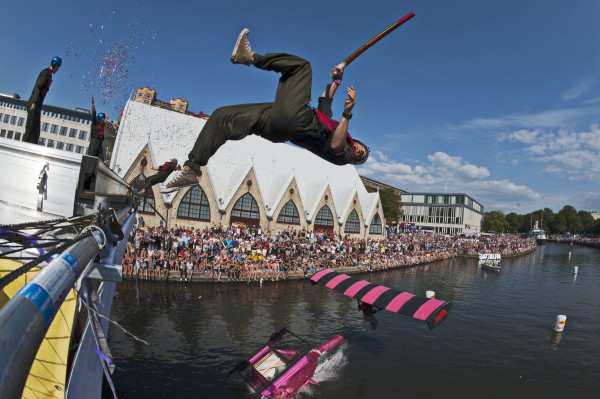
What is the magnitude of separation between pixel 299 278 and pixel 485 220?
135 meters

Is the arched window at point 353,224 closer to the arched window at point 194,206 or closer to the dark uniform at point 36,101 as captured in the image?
the arched window at point 194,206

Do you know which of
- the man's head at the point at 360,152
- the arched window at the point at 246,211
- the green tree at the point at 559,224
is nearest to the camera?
the man's head at the point at 360,152

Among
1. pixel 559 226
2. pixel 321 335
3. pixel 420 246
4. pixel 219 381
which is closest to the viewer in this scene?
pixel 219 381

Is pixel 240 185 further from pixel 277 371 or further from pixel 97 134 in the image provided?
pixel 97 134

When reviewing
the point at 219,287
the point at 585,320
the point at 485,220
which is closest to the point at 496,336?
the point at 585,320

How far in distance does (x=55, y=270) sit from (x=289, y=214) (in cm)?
4843

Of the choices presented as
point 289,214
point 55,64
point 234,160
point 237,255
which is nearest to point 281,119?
point 55,64

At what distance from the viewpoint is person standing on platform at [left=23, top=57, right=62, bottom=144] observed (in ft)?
23.1

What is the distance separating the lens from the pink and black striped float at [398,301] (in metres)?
15.9

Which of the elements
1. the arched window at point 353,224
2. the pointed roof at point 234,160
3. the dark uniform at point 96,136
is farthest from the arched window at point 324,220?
the dark uniform at point 96,136

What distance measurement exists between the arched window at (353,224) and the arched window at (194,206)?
76.8ft

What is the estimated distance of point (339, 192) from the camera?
60.2m

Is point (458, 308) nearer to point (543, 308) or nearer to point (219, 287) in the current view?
point (543, 308)

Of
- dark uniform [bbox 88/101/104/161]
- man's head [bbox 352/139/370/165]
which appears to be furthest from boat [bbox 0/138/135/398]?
man's head [bbox 352/139/370/165]
